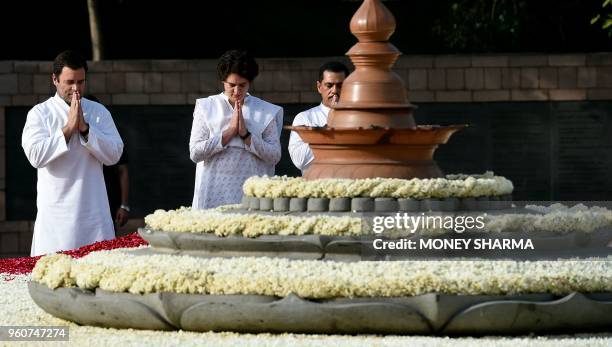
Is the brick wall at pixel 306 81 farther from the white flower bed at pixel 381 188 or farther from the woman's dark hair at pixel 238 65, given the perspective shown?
the white flower bed at pixel 381 188

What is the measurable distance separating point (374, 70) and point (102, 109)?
285 centimetres

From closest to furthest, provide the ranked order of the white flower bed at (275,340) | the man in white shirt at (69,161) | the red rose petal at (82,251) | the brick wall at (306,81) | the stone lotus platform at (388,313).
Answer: the white flower bed at (275,340)
the stone lotus platform at (388,313)
the red rose petal at (82,251)
the man in white shirt at (69,161)
the brick wall at (306,81)

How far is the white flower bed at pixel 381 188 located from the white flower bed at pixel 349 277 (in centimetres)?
60

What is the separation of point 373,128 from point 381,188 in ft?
1.51

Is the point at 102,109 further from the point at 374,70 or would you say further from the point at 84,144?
the point at 374,70

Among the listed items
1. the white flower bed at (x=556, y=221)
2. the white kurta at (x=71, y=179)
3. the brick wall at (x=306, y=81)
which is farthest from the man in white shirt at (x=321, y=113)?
the brick wall at (x=306, y=81)

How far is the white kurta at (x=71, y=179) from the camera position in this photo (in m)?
10.8

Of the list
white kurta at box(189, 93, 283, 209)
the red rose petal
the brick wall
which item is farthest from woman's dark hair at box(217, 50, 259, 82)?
the brick wall

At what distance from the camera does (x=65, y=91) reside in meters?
10.9

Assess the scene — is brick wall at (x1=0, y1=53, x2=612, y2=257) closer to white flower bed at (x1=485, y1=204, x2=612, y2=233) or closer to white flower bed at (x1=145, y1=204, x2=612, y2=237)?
white flower bed at (x1=485, y1=204, x2=612, y2=233)

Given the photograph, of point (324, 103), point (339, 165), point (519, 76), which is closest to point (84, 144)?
point (324, 103)

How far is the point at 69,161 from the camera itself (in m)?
10.9

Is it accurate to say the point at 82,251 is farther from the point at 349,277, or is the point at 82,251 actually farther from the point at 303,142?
the point at 349,277

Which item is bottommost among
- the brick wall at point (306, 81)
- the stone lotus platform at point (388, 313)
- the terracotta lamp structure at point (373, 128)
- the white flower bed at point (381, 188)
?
the stone lotus platform at point (388, 313)
